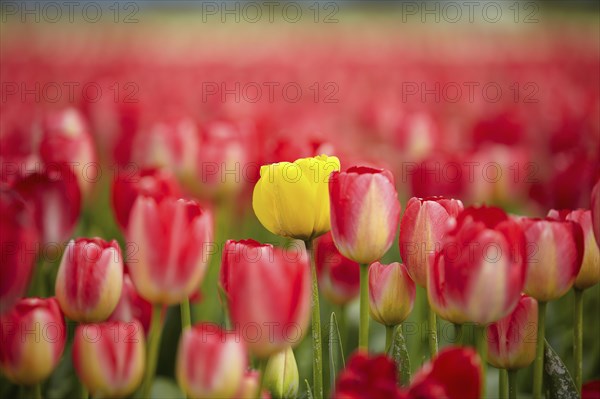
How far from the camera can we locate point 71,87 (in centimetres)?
330

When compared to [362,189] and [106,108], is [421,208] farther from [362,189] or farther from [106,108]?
[106,108]

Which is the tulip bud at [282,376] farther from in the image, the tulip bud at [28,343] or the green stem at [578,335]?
the green stem at [578,335]

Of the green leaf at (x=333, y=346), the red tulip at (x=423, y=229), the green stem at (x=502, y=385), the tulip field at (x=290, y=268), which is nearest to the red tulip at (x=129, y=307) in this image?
the tulip field at (x=290, y=268)

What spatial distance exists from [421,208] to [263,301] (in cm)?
23

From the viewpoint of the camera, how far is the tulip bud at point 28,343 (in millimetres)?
706

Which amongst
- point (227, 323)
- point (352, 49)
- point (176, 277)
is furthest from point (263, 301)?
point (352, 49)

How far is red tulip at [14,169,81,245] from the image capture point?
0.95m

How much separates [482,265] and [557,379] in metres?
0.25

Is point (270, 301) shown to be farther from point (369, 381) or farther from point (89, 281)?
point (89, 281)

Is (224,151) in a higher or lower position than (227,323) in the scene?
higher

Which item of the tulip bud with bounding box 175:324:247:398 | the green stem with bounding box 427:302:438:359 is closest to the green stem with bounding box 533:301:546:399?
the green stem with bounding box 427:302:438:359

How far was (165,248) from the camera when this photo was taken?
2.28ft

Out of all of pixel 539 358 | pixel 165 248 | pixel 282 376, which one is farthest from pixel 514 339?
pixel 165 248

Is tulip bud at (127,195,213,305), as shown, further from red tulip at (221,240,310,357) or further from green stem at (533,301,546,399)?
green stem at (533,301,546,399)
